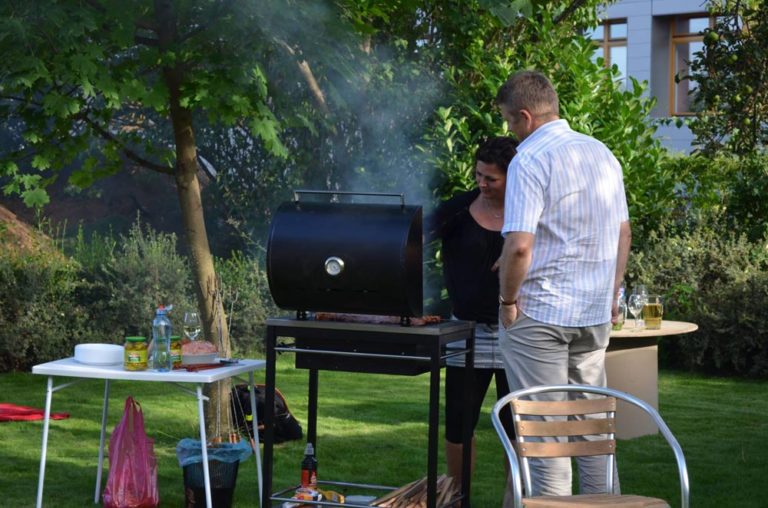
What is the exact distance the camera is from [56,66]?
5.70m

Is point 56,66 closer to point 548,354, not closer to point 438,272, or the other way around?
point 548,354

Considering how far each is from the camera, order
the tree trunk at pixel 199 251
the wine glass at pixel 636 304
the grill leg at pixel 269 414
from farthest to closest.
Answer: the wine glass at pixel 636 304 → the tree trunk at pixel 199 251 → the grill leg at pixel 269 414

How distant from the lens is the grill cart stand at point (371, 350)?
4.49 metres

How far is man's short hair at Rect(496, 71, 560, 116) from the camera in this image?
13.8 feet

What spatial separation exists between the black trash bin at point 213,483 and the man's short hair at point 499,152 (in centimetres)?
184

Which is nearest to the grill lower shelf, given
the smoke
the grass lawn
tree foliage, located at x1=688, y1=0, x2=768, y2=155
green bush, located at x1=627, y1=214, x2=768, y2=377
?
the grass lawn

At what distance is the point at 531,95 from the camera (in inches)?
166

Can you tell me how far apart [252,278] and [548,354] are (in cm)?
815

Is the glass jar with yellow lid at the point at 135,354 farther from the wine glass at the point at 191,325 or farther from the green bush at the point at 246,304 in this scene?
the green bush at the point at 246,304

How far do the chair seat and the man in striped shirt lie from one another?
47 centimetres

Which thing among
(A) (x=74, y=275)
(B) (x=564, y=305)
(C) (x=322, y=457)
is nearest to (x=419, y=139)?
(A) (x=74, y=275)

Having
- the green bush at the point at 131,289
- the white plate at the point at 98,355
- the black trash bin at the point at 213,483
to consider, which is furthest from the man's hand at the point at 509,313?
the green bush at the point at 131,289

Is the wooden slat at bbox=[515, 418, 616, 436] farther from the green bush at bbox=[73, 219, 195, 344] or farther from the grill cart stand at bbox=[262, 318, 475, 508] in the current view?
the green bush at bbox=[73, 219, 195, 344]

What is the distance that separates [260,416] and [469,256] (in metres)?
2.23
